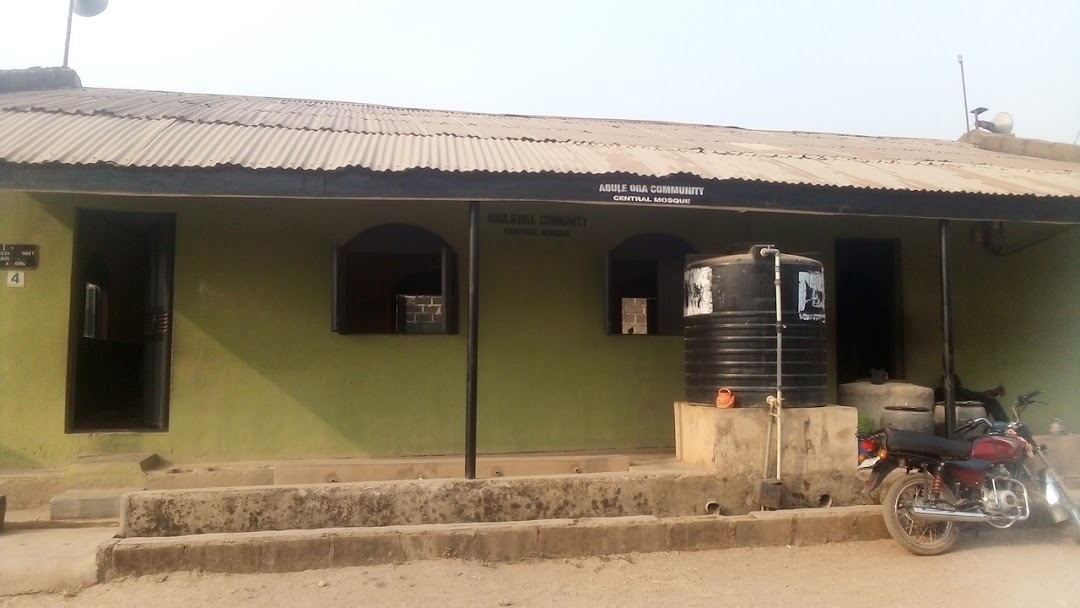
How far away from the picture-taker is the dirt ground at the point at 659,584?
4.56 meters

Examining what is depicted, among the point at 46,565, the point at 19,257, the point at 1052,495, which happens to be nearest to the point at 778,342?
the point at 1052,495

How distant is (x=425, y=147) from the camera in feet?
21.6

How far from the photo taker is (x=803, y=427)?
604cm

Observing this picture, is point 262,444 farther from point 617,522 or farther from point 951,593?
point 951,593

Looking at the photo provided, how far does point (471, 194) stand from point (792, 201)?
2.57 meters

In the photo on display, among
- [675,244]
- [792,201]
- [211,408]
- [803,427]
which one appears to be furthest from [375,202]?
[803,427]

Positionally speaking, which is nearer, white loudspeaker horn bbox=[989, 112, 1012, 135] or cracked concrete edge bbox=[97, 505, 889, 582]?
cracked concrete edge bbox=[97, 505, 889, 582]

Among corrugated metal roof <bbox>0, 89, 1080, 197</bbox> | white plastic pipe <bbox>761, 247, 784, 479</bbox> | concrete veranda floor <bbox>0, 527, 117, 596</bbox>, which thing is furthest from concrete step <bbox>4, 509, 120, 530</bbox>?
Answer: white plastic pipe <bbox>761, 247, 784, 479</bbox>

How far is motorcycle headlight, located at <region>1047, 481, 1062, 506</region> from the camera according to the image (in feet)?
18.1

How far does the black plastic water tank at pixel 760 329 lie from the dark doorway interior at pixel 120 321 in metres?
4.81

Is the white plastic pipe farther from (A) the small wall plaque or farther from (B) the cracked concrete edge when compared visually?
(A) the small wall plaque

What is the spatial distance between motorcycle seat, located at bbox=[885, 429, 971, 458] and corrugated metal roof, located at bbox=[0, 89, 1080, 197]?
209 centimetres

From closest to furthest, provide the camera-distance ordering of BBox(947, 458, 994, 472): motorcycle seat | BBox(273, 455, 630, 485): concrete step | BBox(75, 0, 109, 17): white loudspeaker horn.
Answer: BBox(947, 458, 994, 472): motorcycle seat < BBox(273, 455, 630, 485): concrete step < BBox(75, 0, 109, 17): white loudspeaker horn

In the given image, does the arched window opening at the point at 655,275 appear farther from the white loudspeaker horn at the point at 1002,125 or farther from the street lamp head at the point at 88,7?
the street lamp head at the point at 88,7
